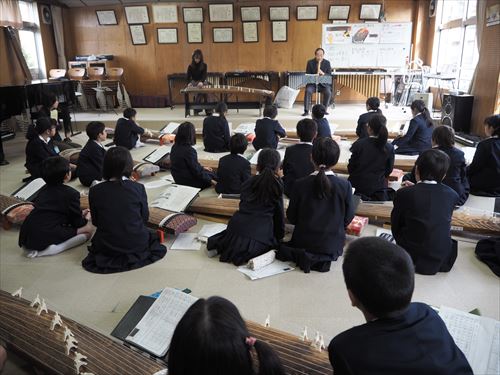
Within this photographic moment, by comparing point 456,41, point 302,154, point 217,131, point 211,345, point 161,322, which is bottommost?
point 161,322

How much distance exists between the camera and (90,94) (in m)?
9.88

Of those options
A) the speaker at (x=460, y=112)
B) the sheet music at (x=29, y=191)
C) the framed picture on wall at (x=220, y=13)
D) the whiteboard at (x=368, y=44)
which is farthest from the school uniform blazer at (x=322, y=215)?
the framed picture on wall at (x=220, y=13)

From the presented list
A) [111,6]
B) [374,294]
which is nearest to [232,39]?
[111,6]

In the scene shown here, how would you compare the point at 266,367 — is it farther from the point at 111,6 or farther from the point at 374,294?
the point at 111,6

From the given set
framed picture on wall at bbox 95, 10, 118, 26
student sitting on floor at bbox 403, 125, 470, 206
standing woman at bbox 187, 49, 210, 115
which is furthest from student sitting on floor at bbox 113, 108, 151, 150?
framed picture on wall at bbox 95, 10, 118, 26

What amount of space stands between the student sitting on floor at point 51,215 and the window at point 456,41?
23.4 feet

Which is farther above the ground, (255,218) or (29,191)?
(255,218)

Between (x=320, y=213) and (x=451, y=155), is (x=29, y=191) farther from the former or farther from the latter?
(x=451, y=155)

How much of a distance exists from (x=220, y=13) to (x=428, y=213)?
30.1 feet

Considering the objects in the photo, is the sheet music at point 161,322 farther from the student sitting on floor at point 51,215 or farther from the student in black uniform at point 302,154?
the student in black uniform at point 302,154

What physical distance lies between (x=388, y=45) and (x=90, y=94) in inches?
280

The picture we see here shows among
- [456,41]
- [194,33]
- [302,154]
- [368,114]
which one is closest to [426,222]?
[302,154]

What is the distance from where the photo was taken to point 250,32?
10695 mm

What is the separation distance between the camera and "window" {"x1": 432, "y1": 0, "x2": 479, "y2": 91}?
8414mm
